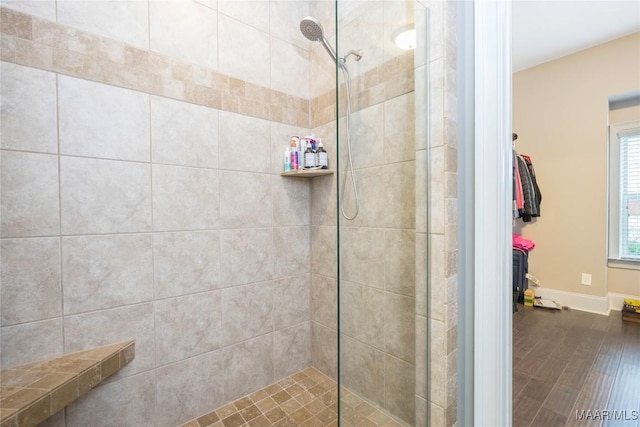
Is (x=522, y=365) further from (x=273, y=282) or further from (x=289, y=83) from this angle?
(x=289, y=83)

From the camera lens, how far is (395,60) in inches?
36.3

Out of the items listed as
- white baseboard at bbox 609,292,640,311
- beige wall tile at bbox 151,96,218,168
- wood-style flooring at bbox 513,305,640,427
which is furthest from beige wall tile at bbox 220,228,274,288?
white baseboard at bbox 609,292,640,311

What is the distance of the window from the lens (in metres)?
2.52

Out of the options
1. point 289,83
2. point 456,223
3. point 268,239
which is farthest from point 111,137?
point 456,223

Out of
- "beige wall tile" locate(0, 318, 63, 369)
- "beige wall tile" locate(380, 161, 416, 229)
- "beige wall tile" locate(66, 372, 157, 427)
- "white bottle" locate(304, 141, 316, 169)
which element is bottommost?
"beige wall tile" locate(66, 372, 157, 427)

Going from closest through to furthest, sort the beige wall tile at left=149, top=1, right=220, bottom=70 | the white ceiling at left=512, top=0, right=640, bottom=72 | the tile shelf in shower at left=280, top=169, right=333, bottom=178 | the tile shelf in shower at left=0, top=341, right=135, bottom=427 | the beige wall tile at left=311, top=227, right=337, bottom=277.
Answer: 1. the tile shelf in shower at left=0, top=341, right=135, bottom=427
2. the beige wall tile at left=149, top=1, right=220, bottom=70
3. the tile shelf in shower at left=280, top=169, right=333, bottom=178
4. the beige wall tile at left=311, top=227, right=337, bottom=277
5. the white ceiling at left=512, top=0, right=640, bottom=72

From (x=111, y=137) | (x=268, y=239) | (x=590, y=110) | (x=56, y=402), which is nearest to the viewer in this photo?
(x=56, y=402)

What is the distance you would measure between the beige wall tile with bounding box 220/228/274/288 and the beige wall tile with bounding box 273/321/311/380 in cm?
39

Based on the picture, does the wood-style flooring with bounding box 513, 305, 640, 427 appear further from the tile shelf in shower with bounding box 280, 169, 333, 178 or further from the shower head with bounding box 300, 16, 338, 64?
the shower head with bounding box 300, 16, 338, 64

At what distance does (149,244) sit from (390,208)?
1.05m

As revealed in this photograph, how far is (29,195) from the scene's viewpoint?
0.94m

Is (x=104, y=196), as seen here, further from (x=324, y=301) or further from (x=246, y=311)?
(x=324, y=301)

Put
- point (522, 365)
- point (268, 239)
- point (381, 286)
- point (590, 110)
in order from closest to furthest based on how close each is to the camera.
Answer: point (381, 286) < point (268, 239) < point (522, 365) < point (590, 110)

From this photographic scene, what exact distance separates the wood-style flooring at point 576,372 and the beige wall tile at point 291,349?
1.14 m
